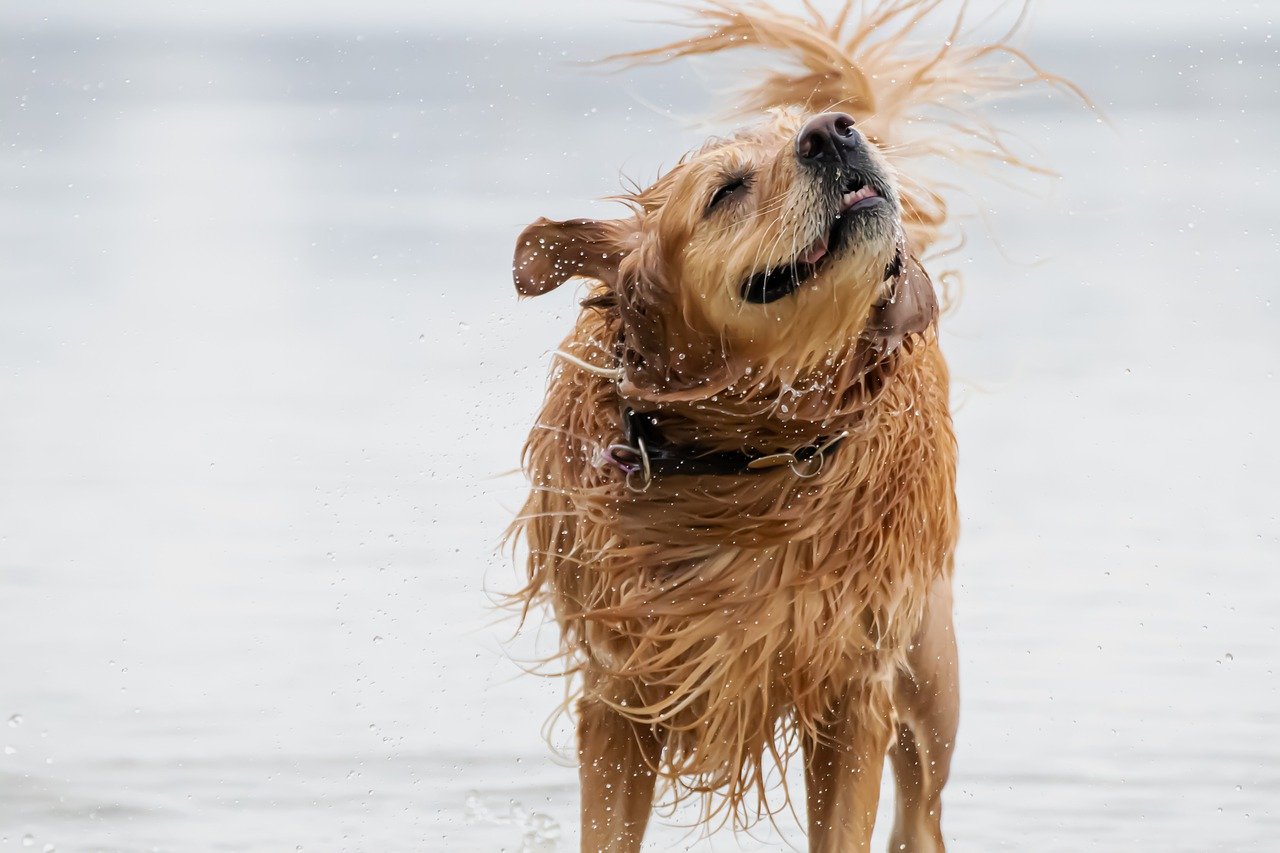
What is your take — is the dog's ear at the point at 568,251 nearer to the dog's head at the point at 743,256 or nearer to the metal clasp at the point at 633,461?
the dog's head at the point at 743,256

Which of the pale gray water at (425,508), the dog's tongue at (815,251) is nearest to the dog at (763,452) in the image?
the dog's tongue at (815,251)

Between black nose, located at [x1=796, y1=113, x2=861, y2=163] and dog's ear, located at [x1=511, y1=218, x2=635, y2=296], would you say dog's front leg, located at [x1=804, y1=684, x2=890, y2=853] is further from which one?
black nose, located at [x1=796, y1=113, x2=861, y2=163]

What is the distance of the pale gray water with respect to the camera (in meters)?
4.89

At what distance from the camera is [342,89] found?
1917 cm

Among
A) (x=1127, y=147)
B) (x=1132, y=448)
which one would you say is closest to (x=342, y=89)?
(x=1127, y=147)

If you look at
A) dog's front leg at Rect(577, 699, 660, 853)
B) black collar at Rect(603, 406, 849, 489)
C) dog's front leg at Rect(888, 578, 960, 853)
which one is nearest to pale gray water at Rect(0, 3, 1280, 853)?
dog's front leg at Rect(888, 578, 960, 853)

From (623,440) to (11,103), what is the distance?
45.6 feet

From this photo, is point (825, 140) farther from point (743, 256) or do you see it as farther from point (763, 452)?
point (763, 452)

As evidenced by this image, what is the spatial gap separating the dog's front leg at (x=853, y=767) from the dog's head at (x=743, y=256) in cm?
74

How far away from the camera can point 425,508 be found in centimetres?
671

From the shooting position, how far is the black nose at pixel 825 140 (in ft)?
11.4

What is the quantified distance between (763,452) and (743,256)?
1.51 feet

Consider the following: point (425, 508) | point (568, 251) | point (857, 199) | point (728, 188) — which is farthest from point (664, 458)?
point (425, 508)

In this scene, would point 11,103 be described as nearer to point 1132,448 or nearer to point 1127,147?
A: point 1127,147
